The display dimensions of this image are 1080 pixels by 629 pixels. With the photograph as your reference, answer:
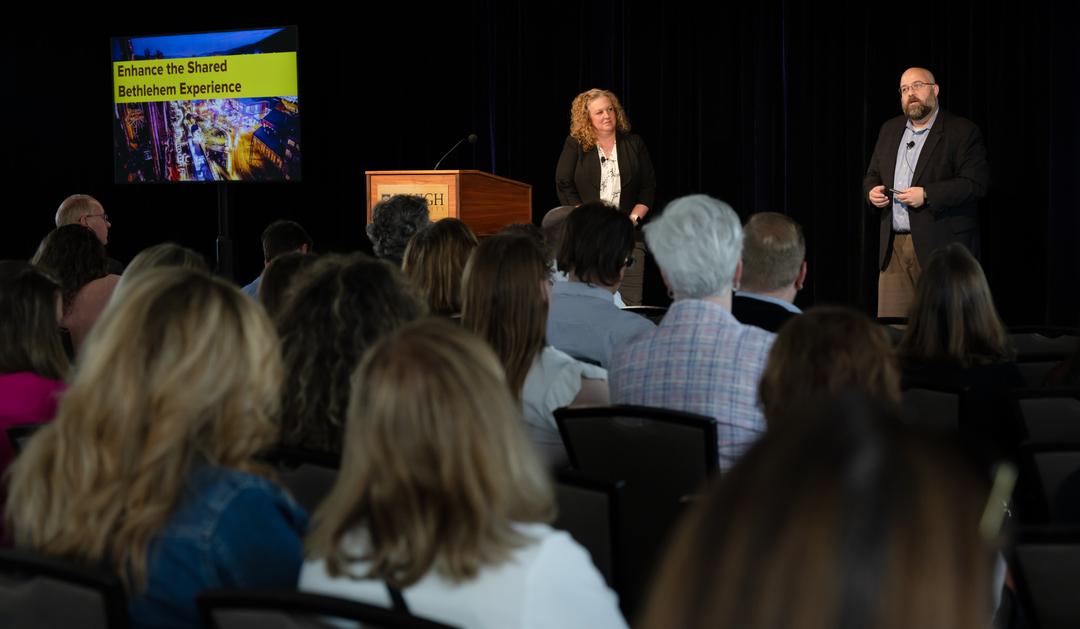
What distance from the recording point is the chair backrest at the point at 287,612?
3.65 feet

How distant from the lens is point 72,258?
14.0 ft

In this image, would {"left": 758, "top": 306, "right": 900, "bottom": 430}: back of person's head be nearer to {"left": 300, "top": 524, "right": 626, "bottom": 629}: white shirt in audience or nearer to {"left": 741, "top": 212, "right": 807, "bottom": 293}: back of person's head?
{"left": 300, "top": 524, "right": 626, "bottom": 629}: white shirt in audience

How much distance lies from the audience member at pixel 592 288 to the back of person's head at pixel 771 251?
0.39m

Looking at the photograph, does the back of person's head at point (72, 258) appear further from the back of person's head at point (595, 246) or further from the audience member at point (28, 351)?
the back of person's head at point (595, 246)

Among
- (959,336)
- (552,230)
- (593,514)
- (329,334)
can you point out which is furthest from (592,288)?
(593,514)

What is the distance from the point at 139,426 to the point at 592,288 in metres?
2.31

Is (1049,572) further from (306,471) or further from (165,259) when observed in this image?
(165,259)

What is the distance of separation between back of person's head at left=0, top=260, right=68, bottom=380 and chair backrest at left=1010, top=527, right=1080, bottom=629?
2.07 metres

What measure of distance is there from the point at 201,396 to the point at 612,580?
2.85 feet

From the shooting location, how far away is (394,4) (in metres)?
9.32

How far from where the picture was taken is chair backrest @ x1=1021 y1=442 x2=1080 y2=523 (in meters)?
2.15

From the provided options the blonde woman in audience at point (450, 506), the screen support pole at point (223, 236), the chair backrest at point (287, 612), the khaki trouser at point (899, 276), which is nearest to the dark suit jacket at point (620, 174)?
the khaki trouser at point (899, 276)

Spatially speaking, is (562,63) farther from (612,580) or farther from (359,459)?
(359,459)

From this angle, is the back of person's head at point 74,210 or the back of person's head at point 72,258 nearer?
the back of person's head at point 72,258
